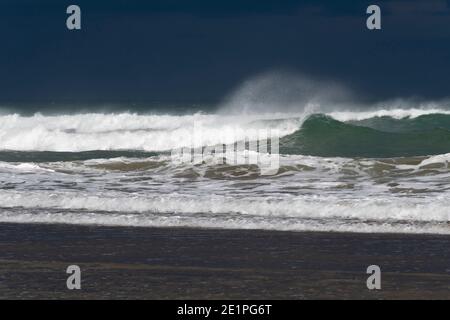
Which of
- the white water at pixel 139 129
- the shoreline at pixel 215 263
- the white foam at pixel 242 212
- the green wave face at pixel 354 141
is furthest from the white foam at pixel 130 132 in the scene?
the shoreline at pixel 215 263

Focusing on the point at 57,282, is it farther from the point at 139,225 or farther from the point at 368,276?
the point at 139,225

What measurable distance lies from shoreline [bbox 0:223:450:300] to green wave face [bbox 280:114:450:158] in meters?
16.4

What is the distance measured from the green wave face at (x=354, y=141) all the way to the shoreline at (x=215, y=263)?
1645 centimetres

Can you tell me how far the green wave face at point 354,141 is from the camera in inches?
1152

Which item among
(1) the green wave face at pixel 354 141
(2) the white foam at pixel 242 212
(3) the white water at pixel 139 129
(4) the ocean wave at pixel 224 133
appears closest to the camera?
(2) the white foam at pixel 242 212

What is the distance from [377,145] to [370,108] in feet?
51.9

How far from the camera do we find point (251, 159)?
66.4 ft

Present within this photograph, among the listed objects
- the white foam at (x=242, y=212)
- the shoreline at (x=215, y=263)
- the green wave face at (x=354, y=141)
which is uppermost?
the green wave face at (x=354, y=141)

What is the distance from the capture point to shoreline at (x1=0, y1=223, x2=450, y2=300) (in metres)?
8.79
